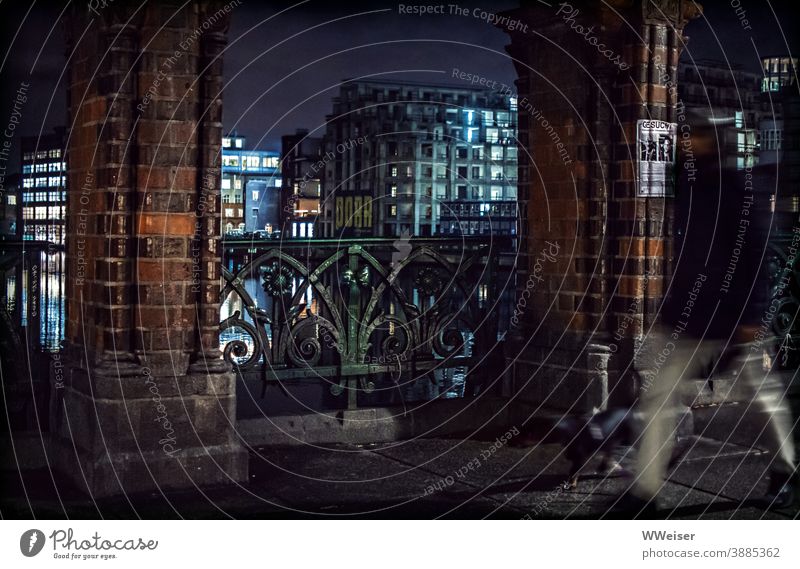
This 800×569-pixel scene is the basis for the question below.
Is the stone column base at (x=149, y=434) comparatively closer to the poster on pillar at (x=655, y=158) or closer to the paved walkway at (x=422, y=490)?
the paved walkway at (x=422, y=490)

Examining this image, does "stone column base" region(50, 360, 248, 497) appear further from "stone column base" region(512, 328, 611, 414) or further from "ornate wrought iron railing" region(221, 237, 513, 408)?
"stone column base" region(512, 328, 611, 414)

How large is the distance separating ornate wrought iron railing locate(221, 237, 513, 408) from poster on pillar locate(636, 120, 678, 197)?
4.49 ft

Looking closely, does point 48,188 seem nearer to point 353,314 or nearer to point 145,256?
point 353,314

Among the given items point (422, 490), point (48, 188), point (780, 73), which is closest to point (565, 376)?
point (422, 490)

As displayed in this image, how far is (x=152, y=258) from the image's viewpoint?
713cm

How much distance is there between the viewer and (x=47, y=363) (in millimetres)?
8469

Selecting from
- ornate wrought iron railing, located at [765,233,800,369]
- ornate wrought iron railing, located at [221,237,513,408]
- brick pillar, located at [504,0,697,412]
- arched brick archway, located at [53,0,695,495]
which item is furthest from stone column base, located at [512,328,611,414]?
arched brick archway, located at [53,0,695,495]

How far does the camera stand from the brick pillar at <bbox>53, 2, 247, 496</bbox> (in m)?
7.03

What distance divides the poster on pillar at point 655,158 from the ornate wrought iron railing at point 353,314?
1.37 metres

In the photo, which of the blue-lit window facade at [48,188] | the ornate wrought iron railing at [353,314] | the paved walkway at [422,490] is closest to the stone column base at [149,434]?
the paved walkway at [422,490]

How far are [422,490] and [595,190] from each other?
270 cm

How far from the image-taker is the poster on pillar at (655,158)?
853 centimetres

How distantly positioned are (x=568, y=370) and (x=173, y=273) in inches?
121

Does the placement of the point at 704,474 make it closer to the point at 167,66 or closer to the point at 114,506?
the point at 114,506
